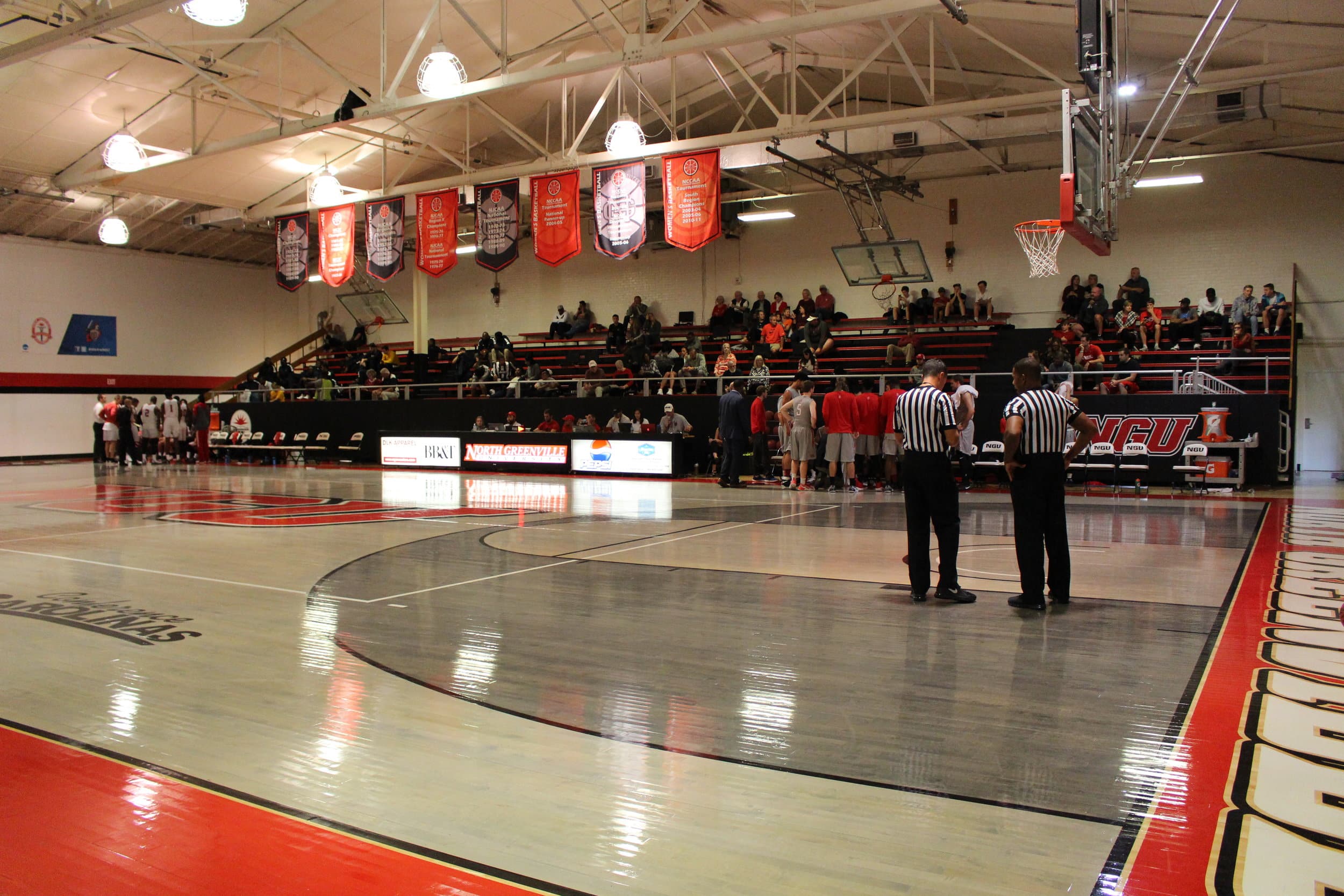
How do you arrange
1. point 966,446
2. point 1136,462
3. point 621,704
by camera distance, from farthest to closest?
1. point 1136,462
2. point 966,446
3. point 621,704

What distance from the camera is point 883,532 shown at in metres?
9.73

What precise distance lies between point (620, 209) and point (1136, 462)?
32.5 feet

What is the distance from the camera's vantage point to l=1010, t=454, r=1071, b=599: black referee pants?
5789 millimetres

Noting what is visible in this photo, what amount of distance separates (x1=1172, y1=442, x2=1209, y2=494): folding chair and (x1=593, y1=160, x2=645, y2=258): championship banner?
9.62 metres

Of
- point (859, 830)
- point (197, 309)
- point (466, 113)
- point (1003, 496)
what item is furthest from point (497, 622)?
point (197, 309)

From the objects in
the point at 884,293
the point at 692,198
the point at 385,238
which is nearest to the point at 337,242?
the point at 385,238

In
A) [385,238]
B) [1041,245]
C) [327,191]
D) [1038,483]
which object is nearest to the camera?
[1038,483]

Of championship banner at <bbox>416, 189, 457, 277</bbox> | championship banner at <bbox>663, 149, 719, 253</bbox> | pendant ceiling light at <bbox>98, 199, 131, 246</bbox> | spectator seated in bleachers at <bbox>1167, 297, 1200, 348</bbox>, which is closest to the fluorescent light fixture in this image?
spectator seated in bleachers at <bbox>1167, 297, 1200, 348</bbox>

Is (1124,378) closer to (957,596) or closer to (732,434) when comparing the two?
(732,434)

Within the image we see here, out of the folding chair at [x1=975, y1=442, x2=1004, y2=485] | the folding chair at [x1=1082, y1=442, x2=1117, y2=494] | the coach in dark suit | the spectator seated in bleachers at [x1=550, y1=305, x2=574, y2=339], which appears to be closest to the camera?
the folding chair at [x1=1082, y1=442, x2=1117, y2=494]

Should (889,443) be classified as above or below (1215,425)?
below

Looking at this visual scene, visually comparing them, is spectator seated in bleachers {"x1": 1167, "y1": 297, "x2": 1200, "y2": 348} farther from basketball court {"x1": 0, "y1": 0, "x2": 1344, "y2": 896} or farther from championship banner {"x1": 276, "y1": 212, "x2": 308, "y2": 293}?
championship banner {"x1": 276, "y1": 212, "x2": 308, "y2": 293}

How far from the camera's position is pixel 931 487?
20.1 feet

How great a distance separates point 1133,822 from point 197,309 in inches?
1409
